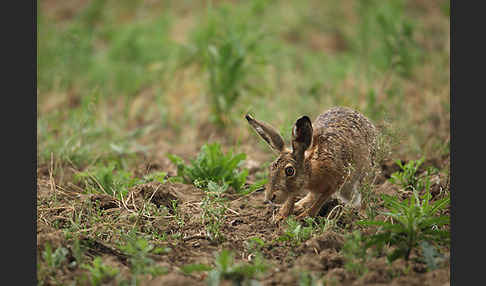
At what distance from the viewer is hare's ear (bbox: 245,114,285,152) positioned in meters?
4.59

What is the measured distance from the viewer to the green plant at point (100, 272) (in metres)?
3.38

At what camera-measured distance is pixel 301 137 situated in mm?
4445

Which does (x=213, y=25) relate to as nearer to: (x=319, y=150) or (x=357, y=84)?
(x=357, y=84)

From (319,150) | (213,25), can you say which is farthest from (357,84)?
(319,150)

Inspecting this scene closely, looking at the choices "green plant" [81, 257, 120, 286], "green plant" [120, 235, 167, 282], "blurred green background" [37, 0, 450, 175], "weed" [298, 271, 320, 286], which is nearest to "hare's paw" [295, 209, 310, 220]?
"blurred green background" [37, 0, 450, 175]

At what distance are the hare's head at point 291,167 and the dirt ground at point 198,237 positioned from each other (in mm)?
331

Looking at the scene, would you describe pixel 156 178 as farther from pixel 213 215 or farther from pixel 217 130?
pixel 217 130

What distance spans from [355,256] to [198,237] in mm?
1323

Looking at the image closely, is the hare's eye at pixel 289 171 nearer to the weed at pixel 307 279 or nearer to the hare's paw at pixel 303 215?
the hare's paw at pixel 303 215

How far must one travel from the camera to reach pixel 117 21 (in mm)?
12141

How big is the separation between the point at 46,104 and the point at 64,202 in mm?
4164

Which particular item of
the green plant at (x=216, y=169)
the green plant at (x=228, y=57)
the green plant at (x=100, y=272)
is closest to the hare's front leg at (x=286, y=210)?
the green plant at (x=216, y=169)

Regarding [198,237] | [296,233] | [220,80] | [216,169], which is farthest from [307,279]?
[220,80]

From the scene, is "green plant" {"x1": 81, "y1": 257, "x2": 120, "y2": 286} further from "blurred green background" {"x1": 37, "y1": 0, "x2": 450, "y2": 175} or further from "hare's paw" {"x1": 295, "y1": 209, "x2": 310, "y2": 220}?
"blurred green background" {"x1": 37, "y1": 0, "x2": 450, "y2": 175}
